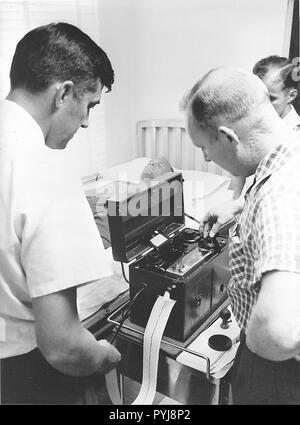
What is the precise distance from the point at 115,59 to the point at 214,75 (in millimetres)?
1862

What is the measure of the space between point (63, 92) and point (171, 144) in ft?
6.87

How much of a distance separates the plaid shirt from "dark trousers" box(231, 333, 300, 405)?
3.1 inches

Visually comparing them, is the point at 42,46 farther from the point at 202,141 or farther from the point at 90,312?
the point at 90,312

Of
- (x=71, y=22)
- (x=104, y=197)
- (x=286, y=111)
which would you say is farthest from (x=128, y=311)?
(x=71, y=22)

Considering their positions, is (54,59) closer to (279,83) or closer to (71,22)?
(279,83)

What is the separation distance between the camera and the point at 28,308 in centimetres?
75

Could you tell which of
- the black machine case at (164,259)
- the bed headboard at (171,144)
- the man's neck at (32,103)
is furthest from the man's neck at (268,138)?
the bed headboard at (171,144)

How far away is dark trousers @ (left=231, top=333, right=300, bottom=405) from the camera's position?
2.76ft

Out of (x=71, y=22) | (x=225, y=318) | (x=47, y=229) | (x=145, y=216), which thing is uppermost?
(x=71, y=22)

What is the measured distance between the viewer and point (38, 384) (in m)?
0.82

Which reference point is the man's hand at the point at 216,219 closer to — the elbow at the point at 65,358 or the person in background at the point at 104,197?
the person in background at the point at 104,197

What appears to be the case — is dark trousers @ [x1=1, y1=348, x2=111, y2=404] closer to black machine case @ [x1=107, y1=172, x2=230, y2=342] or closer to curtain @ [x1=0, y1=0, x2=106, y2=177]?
black machine case @ [x1=107, y1=172, x2=230, y2=342]

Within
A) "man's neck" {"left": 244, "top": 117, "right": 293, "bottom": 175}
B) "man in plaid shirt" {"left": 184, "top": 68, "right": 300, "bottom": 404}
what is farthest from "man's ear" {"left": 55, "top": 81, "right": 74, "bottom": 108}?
"man's neck" {"left": 244, "top": 117, "right": 293, "bottom": 175}
